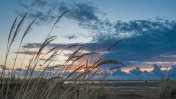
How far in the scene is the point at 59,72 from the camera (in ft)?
10.5

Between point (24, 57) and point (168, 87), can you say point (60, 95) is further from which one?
point (168, 87)

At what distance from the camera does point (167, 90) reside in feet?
28.3

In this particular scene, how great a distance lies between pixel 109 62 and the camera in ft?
9.22

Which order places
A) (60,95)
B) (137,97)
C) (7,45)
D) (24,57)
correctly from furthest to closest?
(137,97) → (24,57) → (60,95) → (7,45)

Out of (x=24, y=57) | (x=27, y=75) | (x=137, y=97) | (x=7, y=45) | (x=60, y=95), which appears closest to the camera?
(x=7, y=45)

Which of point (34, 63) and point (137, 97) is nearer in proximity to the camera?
point (34, 63)

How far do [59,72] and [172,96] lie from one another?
24.1 ft

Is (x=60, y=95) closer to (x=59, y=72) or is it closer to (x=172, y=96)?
(x=59, y=72)

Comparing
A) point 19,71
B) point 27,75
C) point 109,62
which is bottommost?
point 19,71

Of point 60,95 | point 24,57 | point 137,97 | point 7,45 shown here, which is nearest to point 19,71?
point 24,57

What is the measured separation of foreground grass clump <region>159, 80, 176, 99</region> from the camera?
866 cm

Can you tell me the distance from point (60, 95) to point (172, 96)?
7345 mm

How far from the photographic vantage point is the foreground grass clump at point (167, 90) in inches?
341

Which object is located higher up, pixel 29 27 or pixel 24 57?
Result: pixel 29 27
